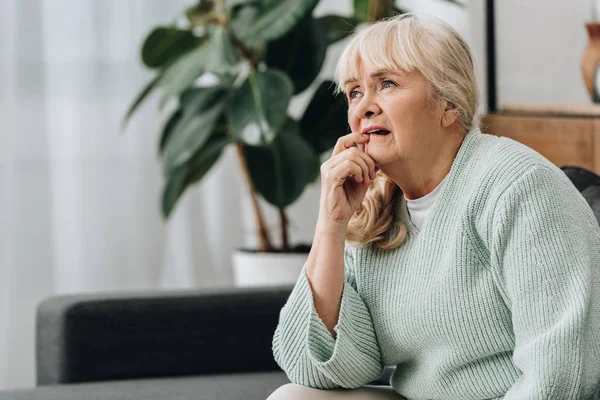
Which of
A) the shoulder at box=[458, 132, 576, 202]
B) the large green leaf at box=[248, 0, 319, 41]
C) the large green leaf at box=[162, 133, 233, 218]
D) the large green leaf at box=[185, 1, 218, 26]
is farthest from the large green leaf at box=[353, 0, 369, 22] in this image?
the shoulder at box=[458, 132, 576, 202]

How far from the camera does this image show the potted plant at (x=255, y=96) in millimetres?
2520

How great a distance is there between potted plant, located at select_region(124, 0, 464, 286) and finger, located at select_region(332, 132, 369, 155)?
97 cm

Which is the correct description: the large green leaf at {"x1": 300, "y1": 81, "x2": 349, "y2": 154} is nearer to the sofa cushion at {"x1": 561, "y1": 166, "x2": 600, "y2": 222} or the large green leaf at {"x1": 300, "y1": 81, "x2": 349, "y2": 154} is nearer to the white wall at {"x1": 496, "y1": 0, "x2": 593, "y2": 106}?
the white wall at {"x1": 496, "y1": 0, "x2": 593, "y2": 106}

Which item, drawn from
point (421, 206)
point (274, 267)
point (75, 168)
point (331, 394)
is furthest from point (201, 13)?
point (331, 394)

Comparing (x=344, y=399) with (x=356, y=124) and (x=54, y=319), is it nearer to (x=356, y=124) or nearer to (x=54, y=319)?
(x=356, y=124)

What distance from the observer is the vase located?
7.64ft

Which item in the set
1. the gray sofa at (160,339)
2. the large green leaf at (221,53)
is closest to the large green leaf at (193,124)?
the large green leaf at (221,53)

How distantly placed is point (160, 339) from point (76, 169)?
1.28 metres

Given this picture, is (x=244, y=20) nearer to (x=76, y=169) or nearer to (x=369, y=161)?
(x=76, y=169)

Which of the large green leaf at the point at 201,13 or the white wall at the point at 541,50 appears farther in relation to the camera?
the large green leaf at the point at 201,13

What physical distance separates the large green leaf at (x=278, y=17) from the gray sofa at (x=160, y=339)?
2.65 feet

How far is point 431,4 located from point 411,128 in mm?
1986

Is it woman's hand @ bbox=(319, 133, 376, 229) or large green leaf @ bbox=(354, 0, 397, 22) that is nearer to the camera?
woman's hand @ bbox=(319, 133, 376, 229)

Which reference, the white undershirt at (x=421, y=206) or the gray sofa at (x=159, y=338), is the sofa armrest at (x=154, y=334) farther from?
the white undershirt at (x=421, y=206)
